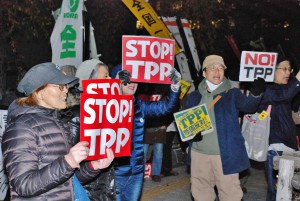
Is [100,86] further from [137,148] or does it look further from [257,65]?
[257,65]

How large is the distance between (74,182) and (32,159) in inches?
16.4

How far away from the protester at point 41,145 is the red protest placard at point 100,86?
362 millimetres

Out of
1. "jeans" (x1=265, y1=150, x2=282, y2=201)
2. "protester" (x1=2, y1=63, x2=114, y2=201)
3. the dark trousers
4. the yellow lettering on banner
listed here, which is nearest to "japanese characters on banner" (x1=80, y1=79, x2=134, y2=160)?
"protester" (x1=2, y1=63, x2=114, y2=201)

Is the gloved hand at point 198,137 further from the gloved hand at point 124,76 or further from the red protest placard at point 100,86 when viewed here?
the red protest placard at point 100,86

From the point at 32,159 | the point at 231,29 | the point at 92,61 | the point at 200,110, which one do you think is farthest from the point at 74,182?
the point at 231,29

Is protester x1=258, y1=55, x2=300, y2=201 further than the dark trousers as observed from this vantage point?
No

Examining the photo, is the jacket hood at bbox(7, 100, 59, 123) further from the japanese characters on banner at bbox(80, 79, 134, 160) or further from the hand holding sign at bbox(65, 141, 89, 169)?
the hand holding sign at bbox(65, 141, 89, 169)

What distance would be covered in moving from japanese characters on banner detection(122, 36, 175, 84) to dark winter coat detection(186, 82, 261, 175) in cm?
82

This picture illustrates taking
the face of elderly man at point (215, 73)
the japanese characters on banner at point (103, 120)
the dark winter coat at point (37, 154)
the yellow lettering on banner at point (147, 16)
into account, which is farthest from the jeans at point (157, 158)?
the dark winter coat at point (37, 154)

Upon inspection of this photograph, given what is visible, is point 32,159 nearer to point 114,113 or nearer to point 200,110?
point 114,113

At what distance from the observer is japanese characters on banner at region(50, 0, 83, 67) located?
26.2 feet

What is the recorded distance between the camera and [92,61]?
429cm

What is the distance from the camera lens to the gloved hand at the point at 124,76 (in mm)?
4693

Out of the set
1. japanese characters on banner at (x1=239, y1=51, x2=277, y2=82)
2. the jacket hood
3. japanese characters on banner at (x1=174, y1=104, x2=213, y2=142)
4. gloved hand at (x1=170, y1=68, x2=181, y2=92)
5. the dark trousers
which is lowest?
the dark trousers
